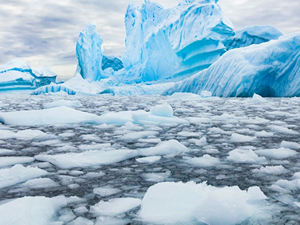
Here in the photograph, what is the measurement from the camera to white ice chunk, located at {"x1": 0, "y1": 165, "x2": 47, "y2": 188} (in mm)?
1512

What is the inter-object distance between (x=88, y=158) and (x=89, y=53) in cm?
2616

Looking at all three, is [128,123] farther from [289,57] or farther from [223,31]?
[223,31]

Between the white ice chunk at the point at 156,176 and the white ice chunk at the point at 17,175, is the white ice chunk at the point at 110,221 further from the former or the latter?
the white ice chunk at the point at 17,175

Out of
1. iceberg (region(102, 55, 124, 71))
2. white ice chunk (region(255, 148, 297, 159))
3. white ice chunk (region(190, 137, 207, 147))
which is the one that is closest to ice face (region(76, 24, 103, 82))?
iceberg (region(102, 55, 124, 71))

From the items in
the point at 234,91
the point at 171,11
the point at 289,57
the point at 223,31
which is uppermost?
the point at 171,11

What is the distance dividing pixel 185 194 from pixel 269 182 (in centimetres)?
52

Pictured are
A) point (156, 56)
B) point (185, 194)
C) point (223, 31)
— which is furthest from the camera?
point (156, 56)

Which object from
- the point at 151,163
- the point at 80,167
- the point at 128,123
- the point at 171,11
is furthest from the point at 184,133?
the point at 171,11

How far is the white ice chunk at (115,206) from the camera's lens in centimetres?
115

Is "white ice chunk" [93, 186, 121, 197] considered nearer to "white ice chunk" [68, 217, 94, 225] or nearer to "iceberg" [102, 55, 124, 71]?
"white ice chunk" [68, 217, 94, 225]

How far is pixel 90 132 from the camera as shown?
3215 millimetres

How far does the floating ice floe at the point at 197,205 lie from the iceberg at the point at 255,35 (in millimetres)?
16895

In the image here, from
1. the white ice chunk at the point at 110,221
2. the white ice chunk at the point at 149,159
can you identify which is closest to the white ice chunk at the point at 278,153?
the white ice chunk at the point at 149,159

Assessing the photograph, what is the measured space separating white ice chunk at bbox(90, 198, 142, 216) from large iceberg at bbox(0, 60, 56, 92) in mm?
30201
